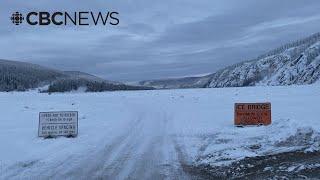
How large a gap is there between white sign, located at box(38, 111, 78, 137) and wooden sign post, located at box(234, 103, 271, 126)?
556cm

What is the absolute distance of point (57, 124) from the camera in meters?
17.7

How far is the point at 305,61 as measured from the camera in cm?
18950

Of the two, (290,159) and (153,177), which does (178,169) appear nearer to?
(153,177)

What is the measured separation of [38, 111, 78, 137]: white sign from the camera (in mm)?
17375

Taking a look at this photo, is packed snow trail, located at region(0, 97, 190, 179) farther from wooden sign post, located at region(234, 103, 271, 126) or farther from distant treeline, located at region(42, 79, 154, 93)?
distant treeline, located at region(42, 79, 154, 93)

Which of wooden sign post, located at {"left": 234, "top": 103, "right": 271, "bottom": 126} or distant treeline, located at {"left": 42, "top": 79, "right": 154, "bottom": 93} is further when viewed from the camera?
distant treeline, located at {"left": 42, "top": 79, "right": 154, "bottom": 93}

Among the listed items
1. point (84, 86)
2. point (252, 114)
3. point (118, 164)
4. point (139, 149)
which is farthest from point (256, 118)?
point (84, 86)

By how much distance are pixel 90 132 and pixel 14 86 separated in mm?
166729

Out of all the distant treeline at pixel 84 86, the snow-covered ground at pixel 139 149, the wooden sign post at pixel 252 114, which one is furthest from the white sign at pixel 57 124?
the distant treeline at pixel 84 86

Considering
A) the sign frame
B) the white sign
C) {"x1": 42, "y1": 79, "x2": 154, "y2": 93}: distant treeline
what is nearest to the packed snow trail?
the white sign

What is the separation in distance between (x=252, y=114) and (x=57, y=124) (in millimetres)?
6552

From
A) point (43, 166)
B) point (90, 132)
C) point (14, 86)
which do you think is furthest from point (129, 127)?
point (14, 86)

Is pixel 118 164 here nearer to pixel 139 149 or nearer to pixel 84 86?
pixel 139 149

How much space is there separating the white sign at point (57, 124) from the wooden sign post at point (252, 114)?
5.56 metres
